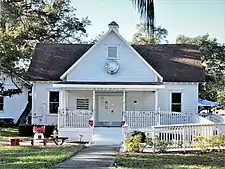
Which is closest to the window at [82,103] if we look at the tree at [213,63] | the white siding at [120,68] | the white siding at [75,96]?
the white siding at [75,96]

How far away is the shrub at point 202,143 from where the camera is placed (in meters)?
18.6

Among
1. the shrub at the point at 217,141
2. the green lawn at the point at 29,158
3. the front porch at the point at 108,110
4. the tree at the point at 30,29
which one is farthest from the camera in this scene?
the tree at the point at 30,29

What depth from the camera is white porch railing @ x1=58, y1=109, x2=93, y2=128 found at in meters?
25.1

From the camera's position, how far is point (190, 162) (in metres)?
15.1

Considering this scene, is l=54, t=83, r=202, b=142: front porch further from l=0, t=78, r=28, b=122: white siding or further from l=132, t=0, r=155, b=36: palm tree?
l=132, t=0, r=155, b=36: palm tree

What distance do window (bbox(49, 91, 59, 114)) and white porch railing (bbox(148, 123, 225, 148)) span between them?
10.7 m

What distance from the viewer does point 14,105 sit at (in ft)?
132

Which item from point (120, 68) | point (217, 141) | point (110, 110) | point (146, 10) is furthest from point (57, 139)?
point (146, 10)

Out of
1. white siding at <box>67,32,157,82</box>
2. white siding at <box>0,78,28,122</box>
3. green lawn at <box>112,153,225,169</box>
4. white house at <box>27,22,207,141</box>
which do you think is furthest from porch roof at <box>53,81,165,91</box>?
white siding at <box>0,78,28,122</box>

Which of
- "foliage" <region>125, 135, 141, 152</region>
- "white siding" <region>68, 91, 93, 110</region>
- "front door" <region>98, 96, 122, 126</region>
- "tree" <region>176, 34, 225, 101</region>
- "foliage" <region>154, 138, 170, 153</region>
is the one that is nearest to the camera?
"foliage" <region>125, 135, 141, 152</region>

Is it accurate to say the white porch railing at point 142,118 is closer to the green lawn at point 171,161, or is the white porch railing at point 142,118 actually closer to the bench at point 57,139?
the bench at point 57,139

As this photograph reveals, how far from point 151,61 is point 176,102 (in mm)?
3400

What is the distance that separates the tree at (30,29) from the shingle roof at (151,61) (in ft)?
7.30

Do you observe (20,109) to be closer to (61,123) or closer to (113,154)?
(61,123)
